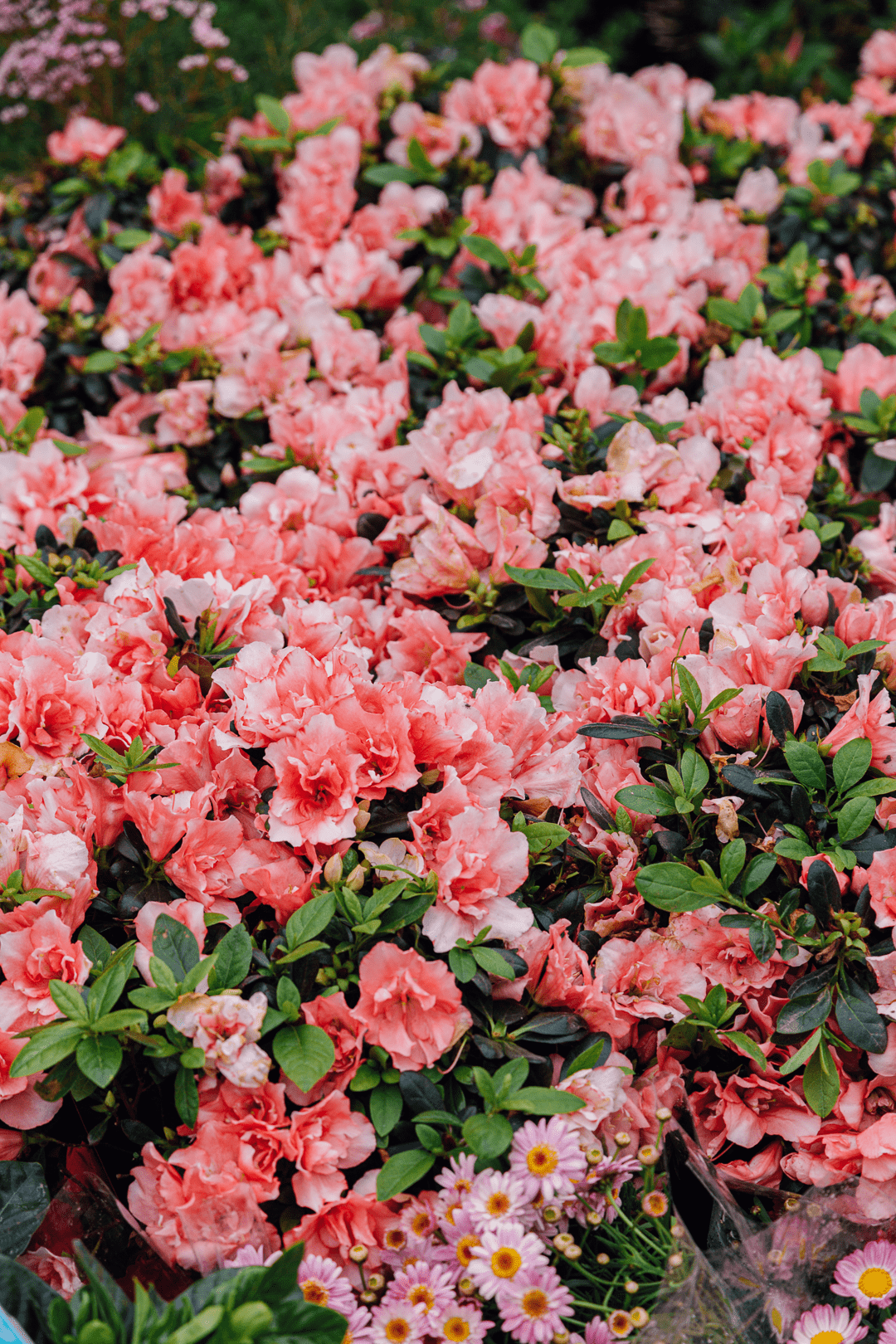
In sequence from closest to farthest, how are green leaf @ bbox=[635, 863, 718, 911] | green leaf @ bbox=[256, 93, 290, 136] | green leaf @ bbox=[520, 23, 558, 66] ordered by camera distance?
green leaf @ bbox=[635, 863, 718, 911] < green leaf @ bbox=[256, 93, 290, 136] < green leaf @ bbox=[520, 23, 558, 66]

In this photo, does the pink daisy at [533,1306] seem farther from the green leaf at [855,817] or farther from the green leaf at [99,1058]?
the green leaf at [855,817]

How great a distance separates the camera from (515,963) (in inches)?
52.1

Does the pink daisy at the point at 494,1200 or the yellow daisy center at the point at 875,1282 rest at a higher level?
the pink daisy at the point at 494,1200

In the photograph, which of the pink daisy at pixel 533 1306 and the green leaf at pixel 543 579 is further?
the green leaf at pixel 543 579

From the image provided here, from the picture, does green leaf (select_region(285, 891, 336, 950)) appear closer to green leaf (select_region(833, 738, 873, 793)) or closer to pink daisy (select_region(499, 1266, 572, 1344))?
pink daisy (select_region(499, 1266, 572, 1344))

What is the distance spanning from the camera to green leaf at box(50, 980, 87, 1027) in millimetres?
1170

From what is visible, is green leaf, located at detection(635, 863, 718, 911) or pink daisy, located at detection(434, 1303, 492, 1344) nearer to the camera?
pink daisy, located at detection(434, 1303, 492, 1344)

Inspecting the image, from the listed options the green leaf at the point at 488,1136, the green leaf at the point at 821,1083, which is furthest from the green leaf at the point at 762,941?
the green leaf at the point at 488,1136

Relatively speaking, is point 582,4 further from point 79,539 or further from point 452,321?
point 79,539

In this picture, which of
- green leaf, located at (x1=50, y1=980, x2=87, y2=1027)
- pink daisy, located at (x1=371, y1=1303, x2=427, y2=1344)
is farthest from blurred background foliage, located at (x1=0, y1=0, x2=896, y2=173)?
pink daisy, located at (x1=371, y1=1303, x2=427, y2=1344)

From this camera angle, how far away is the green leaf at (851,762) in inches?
54.8

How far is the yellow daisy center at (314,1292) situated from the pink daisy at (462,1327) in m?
0.14

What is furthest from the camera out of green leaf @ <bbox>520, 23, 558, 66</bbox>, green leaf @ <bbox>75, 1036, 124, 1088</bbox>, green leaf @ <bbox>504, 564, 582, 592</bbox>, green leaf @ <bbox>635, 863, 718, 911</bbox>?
green leaf @ <bbox>520, 23, 558, 66</bbox>

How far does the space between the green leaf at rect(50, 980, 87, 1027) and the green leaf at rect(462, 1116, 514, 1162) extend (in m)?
0.46
